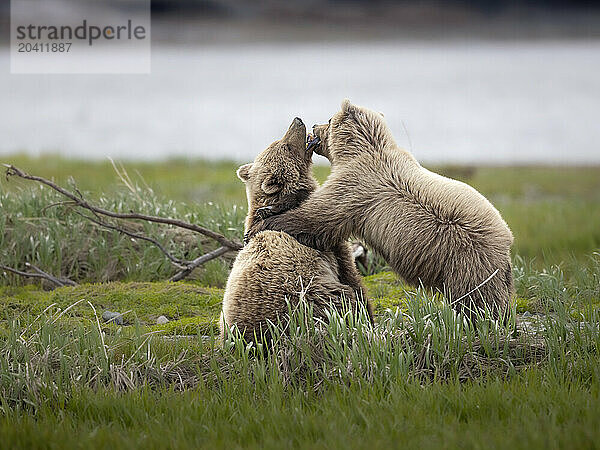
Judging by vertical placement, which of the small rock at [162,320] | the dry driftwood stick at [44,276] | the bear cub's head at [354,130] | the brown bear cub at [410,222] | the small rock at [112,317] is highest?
the bear cub's head at [354,130]

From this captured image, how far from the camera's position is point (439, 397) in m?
3.70

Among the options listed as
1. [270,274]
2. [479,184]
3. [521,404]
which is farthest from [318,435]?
[479,184]

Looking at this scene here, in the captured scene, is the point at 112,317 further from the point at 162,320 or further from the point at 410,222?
the point at 410,222

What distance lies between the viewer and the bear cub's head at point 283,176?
16.2ft

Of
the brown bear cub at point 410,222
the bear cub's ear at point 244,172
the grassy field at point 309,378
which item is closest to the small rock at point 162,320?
the grassy field at point 309,378

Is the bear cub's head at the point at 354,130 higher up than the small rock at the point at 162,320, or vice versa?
the bear cub's head at the point at 354,130

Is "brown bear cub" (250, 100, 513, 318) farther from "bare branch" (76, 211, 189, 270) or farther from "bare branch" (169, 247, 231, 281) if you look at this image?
"bare branch" (76, 211, 189, 270)

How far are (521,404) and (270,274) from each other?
1.62 m

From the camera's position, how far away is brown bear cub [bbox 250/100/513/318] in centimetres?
438

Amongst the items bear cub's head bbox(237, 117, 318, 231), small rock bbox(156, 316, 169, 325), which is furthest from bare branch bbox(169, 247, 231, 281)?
bear cub's head bbox(237, 117, 318, 231)

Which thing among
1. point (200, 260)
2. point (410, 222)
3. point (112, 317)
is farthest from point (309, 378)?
point (200, 260)

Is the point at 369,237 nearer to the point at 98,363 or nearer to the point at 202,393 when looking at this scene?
the point at 202,393

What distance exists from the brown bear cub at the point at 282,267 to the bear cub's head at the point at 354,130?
0.29 meters

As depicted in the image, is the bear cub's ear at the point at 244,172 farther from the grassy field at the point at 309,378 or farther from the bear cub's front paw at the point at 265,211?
the grassy field at the point at 309,378
